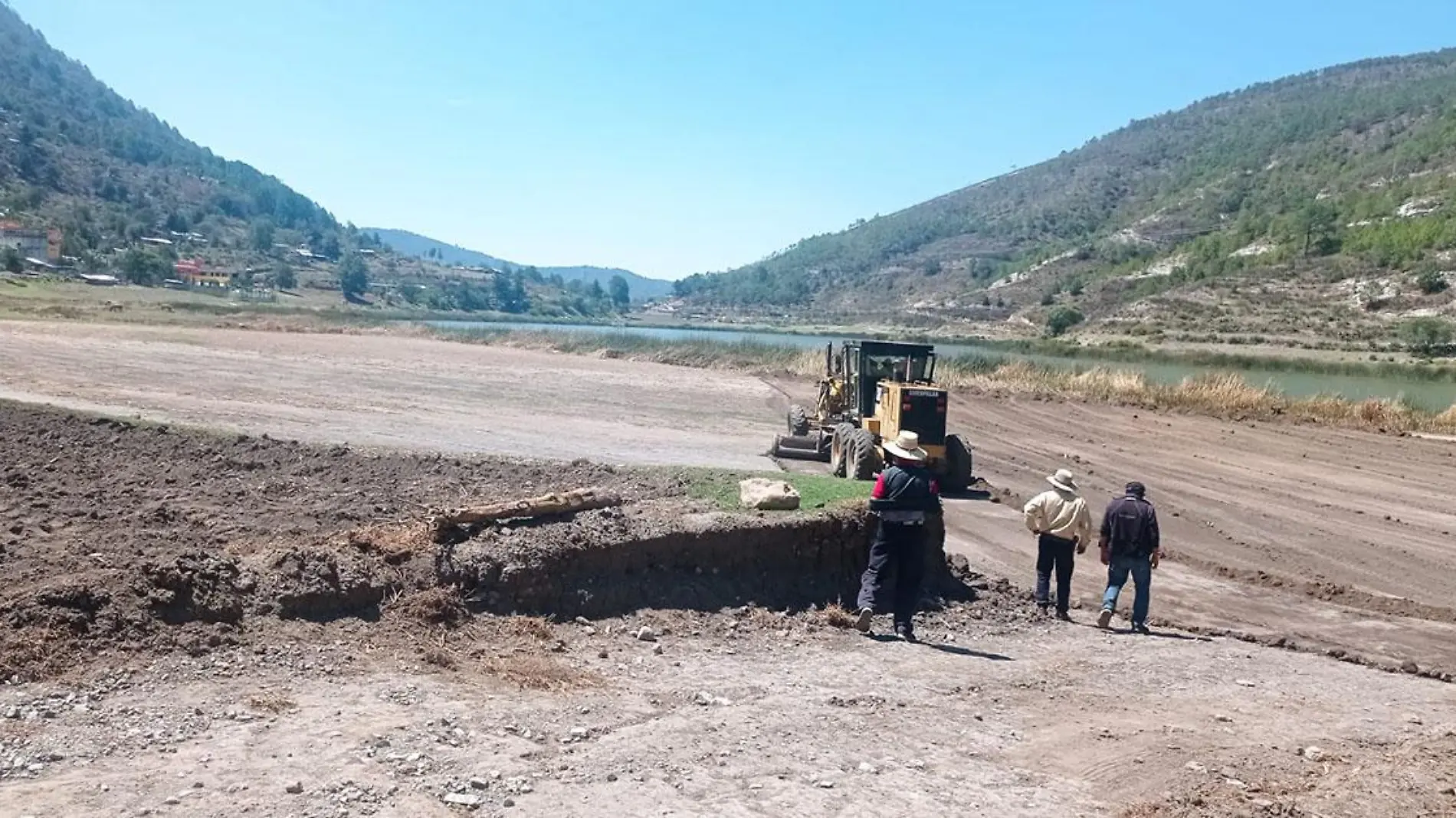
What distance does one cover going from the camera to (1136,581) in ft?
37.0

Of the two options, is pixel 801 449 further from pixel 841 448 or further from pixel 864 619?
pixel 864 619

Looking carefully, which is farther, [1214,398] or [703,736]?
[1214,398]

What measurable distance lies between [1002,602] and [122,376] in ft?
85.4

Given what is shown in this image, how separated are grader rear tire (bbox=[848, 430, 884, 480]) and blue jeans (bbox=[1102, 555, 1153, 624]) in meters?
7.04

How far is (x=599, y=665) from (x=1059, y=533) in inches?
207

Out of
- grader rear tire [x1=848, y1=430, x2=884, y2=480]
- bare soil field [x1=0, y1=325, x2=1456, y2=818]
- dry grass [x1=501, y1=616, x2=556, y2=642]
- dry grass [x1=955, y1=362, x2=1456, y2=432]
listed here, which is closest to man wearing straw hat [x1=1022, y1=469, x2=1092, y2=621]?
bare soil field [x1=0, y1=325, x2=1456, y2=818]

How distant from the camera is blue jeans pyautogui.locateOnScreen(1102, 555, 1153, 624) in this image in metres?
11.2

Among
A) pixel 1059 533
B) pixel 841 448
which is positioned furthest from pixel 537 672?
pixel 841 448

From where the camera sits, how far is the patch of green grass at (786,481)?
11731 mm

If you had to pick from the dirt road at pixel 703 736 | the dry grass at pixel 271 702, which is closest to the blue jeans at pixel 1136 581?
the dirt road at pixel 703 736

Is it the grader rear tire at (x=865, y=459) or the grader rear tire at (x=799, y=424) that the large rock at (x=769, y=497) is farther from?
the grader rear tire at (x=799, y=424)

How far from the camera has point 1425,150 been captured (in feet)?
377

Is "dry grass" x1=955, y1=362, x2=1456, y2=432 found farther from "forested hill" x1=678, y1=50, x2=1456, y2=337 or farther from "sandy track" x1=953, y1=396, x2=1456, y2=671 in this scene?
"forested hill" x1=678, y1=50, x2=1456, y2=337

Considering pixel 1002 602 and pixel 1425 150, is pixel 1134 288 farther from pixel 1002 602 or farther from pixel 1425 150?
pixel 1002 602
